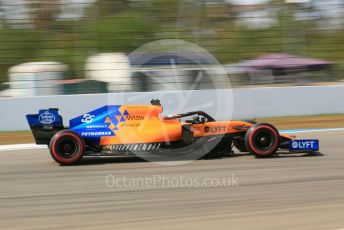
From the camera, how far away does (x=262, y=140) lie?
798 centimetres

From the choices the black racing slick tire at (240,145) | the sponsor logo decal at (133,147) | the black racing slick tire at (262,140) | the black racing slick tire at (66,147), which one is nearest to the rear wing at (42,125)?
the black racing slick tire at (66,147)

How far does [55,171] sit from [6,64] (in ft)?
25.9

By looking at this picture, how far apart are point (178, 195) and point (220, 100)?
920 cm

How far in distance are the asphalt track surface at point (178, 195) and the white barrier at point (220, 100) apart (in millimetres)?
5000

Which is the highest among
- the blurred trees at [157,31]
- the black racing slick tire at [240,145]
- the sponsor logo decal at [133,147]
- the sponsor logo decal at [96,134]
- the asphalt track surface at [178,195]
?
the blurred trees at [157,31]

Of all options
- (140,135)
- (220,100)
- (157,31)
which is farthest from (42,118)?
(157,31)

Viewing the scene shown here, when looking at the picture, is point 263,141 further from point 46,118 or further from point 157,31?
point 157,31

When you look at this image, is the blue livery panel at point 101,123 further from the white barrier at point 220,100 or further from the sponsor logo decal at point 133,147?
the white barrier at point 220,100

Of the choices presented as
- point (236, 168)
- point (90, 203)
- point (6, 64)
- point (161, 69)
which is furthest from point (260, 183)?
point (6, 64)

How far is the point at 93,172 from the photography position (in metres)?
7.34

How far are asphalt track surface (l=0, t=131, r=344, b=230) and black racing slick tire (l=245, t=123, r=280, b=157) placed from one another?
0.50 ft

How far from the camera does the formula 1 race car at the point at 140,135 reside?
7.75 m

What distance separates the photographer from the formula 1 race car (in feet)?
25.4

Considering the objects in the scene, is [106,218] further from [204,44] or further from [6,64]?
[204,44]
